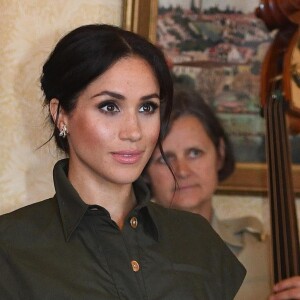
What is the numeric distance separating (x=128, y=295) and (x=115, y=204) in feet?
0.53

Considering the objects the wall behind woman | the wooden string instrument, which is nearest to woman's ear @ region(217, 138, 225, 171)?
the wooden string instrument

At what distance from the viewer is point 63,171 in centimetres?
117

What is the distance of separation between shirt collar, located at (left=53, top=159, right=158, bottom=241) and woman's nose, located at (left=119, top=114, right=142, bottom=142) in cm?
12

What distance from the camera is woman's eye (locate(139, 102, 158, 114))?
45.7 inches

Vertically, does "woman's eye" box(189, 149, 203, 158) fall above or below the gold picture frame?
below

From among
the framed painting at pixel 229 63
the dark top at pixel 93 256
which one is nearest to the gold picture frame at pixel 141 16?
the framed painting at pixel 229 63

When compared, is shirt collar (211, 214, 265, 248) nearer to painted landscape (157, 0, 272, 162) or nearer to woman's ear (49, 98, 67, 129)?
painted landscape (157, 0, 272, 162)

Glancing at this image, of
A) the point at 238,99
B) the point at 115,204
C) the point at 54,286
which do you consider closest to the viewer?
the point at 54,286

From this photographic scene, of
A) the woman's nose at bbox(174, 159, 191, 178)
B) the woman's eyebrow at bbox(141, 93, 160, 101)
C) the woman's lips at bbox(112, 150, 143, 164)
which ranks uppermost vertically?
the woman's eyebrow at bbox(141, 93, 160, 101)

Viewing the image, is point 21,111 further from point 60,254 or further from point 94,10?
point 60,254

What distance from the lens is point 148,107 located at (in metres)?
1.17

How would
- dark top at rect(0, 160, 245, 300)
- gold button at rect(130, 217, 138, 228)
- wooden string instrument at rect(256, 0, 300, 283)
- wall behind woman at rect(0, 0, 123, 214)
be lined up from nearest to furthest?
dark top at rect(0, 160, 245, 300) < gold button at rect(130, 217, 138, 228) < wooden string instrument at rect(256, 0, 300, 283) < wall behind woman at rect(0, 0, 123, 214)

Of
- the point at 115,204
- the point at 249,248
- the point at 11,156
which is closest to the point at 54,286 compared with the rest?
the point at 115,204

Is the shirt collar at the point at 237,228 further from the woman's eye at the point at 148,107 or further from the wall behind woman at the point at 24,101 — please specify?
the woman's eye at the point at 148,107
